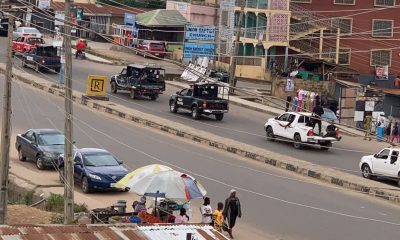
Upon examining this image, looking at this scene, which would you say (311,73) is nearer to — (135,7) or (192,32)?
(192,32)

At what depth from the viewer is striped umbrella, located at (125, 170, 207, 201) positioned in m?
19.6

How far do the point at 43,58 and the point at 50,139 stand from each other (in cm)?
2117

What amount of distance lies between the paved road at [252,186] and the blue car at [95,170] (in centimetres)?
218

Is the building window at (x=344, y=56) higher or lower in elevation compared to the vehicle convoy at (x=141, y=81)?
higher

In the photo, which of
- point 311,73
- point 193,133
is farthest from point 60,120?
point 311,73

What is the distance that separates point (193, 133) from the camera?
35.6 meters

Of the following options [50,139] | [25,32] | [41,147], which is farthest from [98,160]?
[25,32]

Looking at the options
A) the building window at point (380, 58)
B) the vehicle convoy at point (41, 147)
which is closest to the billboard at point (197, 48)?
the building window at point (380, 58)

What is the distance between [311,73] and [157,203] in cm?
4166

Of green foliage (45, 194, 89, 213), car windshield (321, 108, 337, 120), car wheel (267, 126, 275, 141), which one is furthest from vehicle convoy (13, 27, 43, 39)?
green foliage (45, 194, 89, 213)

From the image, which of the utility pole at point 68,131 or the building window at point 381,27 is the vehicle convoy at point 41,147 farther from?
the building window at point 381,27

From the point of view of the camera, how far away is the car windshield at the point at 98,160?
87.0 feet

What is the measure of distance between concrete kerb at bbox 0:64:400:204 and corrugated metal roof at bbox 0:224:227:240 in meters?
12.5

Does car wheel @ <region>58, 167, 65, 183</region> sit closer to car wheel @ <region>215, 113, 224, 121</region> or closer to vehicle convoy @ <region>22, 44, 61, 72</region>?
car wheel @ <region>215, 113, 224, 121</region>
